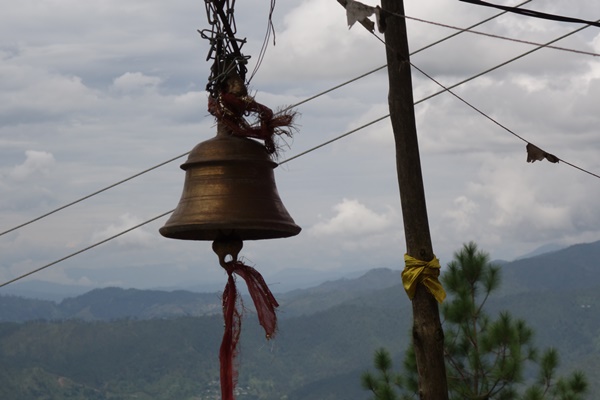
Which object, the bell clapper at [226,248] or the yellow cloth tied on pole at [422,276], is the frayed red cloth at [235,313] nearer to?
the bell clapper at [226,248]

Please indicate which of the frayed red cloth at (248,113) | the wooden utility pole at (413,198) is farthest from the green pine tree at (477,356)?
the frayed red cloth at (248,113)

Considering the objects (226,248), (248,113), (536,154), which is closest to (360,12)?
(248,113)

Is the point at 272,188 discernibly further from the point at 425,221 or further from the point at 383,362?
the point at 383,362

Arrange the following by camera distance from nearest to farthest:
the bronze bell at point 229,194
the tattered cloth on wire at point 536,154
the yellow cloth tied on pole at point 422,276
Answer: the bronze bell at point 229,194 < the yellow cloth tied on pole at point 422,276 < the tattered cloth on wire at point 536,154

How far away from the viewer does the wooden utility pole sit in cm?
544

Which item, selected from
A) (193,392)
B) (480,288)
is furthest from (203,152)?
(193,392)

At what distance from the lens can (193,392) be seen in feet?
619

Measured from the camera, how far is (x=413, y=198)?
5.50 meters

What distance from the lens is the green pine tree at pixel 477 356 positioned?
15.8m

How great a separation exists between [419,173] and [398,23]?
32.9 inches

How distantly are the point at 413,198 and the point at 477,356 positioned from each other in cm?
1140

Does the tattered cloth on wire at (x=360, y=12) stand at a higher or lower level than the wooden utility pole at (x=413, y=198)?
higher

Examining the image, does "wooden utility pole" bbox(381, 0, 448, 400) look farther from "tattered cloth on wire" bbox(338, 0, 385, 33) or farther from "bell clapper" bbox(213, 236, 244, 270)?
"bell clapper" bbox(213, 236, 244, 270)

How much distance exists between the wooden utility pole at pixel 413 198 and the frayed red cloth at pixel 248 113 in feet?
3.41
